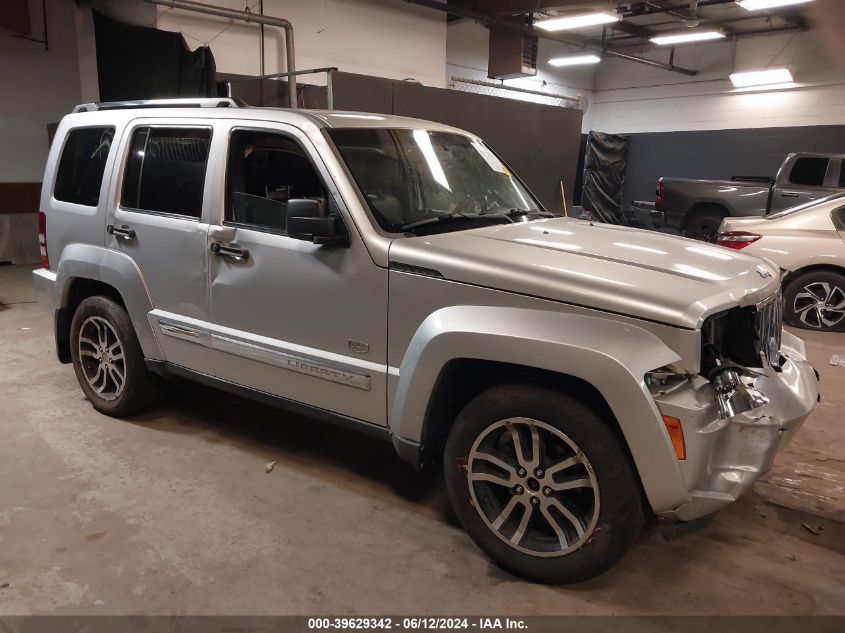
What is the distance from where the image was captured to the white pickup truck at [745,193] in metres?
9.96

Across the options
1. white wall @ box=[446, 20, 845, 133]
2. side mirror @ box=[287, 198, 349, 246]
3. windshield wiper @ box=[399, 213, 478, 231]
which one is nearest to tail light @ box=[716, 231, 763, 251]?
windshield wiper @ box=[399, 213, 478, 231]

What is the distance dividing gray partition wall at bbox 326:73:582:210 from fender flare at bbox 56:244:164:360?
471 cm

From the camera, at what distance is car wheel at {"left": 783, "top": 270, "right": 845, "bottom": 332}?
684 cm

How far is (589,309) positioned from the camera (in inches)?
94.0

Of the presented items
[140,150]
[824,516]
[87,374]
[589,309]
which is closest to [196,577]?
[589,309]

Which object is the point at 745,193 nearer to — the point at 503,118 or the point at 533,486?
the point at 503,118

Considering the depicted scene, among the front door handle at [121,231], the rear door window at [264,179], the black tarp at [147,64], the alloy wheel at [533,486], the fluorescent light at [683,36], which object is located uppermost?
the fluorescent light at [683,36]

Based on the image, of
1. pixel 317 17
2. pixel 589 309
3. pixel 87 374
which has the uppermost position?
pixel 317 17

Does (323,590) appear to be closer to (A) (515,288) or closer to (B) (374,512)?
(B) (374,512)

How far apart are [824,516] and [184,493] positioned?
3363mm

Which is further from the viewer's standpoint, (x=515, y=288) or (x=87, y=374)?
(x=87, y=374)

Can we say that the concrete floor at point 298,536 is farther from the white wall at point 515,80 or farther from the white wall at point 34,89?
the white wall at point 515,80

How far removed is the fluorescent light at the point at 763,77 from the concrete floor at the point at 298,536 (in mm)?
13837

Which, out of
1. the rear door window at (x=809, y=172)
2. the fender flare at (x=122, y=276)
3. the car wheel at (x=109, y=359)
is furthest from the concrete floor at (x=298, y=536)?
the rear door window at (x=809, y=172)
